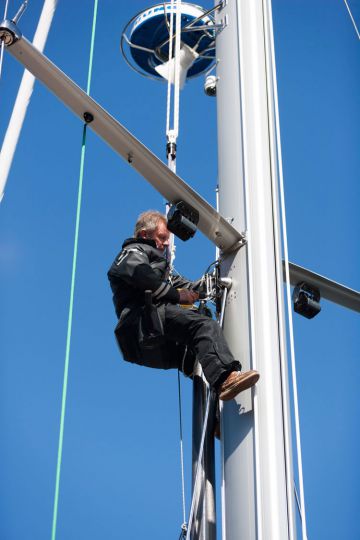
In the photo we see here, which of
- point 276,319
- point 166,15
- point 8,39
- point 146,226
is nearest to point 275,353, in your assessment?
point 276,319

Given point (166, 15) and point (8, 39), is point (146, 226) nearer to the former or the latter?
point (8, 39)

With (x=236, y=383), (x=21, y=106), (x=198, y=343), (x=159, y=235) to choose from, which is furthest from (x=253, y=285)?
(x=21, y=106)

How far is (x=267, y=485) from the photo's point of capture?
12.4 feet

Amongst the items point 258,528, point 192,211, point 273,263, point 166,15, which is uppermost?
point 166,15

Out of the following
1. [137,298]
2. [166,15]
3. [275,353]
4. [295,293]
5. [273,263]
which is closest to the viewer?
[275,353]

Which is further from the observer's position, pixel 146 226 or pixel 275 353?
pixel 146 226

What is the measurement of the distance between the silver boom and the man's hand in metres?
0.42

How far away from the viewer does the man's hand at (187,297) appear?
4.91 m

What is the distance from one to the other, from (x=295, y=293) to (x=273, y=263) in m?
0.90

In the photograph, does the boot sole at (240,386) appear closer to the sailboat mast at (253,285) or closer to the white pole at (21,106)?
the sailboat mast at (253,285)

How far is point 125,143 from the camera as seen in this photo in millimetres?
4574

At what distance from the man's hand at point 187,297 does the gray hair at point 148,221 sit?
81 cm

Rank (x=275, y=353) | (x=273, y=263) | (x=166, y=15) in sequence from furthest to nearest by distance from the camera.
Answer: (x=166, y=15)
(x=273, y=263)
(x=275, y=353)

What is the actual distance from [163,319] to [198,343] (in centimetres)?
40
